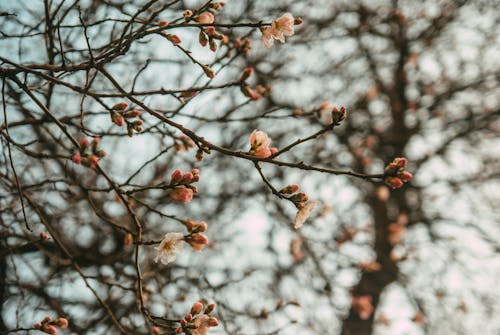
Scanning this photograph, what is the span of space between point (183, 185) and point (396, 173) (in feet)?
3.01

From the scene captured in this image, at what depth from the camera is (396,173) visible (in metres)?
1.73

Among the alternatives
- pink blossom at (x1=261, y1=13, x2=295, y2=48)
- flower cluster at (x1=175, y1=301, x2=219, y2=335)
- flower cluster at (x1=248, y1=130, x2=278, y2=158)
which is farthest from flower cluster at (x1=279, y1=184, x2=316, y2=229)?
pink blossom at (x1=261, y1=13, x2=295, y2=48)

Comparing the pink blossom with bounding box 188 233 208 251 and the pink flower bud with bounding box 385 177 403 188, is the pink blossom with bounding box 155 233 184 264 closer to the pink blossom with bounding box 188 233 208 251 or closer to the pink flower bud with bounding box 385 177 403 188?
the pink blossom with bounding box 188 233 208 251

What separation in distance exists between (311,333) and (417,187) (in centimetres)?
323

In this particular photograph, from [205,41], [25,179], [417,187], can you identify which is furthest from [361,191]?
[205,41]

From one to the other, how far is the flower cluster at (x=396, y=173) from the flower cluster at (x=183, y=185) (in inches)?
31.8

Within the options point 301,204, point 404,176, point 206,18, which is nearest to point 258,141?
point 301,204

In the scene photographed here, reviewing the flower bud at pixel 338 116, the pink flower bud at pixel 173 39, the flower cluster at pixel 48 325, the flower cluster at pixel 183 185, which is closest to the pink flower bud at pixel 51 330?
the flower cluster at pixel 48 325

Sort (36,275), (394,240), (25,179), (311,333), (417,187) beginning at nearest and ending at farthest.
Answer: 1. (36,275)
2. (25,179)
3. (311,333)
4. (394,240)
5. (417,187)

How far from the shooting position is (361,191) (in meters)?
7.31

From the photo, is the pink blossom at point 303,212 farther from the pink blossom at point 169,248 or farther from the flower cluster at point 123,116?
the flower cluster at point 123,116

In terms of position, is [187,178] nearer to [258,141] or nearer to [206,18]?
[258,141]

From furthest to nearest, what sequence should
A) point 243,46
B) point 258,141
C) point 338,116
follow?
point 243,46 < point 258,141 < point 338,116

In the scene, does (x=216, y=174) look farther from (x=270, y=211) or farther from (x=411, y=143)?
(x=411, y=143)
